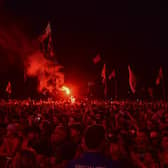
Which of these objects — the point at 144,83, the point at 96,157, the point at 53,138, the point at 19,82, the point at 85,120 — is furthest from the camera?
the point at 144,83

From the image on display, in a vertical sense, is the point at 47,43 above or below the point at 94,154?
above

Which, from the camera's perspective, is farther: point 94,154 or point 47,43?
point 47,43

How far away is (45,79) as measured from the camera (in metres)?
27.0

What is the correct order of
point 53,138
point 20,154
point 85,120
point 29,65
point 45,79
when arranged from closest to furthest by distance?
point 20,154 → point 53,138 → point 85,120 → point 45,79 → point 29,65

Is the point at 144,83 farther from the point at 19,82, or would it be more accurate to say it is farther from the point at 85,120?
the point at 85,120

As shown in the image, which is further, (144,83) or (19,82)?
(144,83)

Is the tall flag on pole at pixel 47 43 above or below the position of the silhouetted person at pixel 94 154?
above

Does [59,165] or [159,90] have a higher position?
[159,90]

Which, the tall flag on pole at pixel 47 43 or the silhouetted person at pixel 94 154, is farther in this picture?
the tall flag on pole at pixel 47 43

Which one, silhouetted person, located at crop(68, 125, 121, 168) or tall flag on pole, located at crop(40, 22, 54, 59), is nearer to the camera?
silhouetted person, located at crop(68, 125, 121, 168)

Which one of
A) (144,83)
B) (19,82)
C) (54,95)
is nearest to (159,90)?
(144,83)

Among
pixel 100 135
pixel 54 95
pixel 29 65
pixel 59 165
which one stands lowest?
pixel 59 165

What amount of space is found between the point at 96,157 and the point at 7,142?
366cm

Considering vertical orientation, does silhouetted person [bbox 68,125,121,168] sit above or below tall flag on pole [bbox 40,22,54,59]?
below
